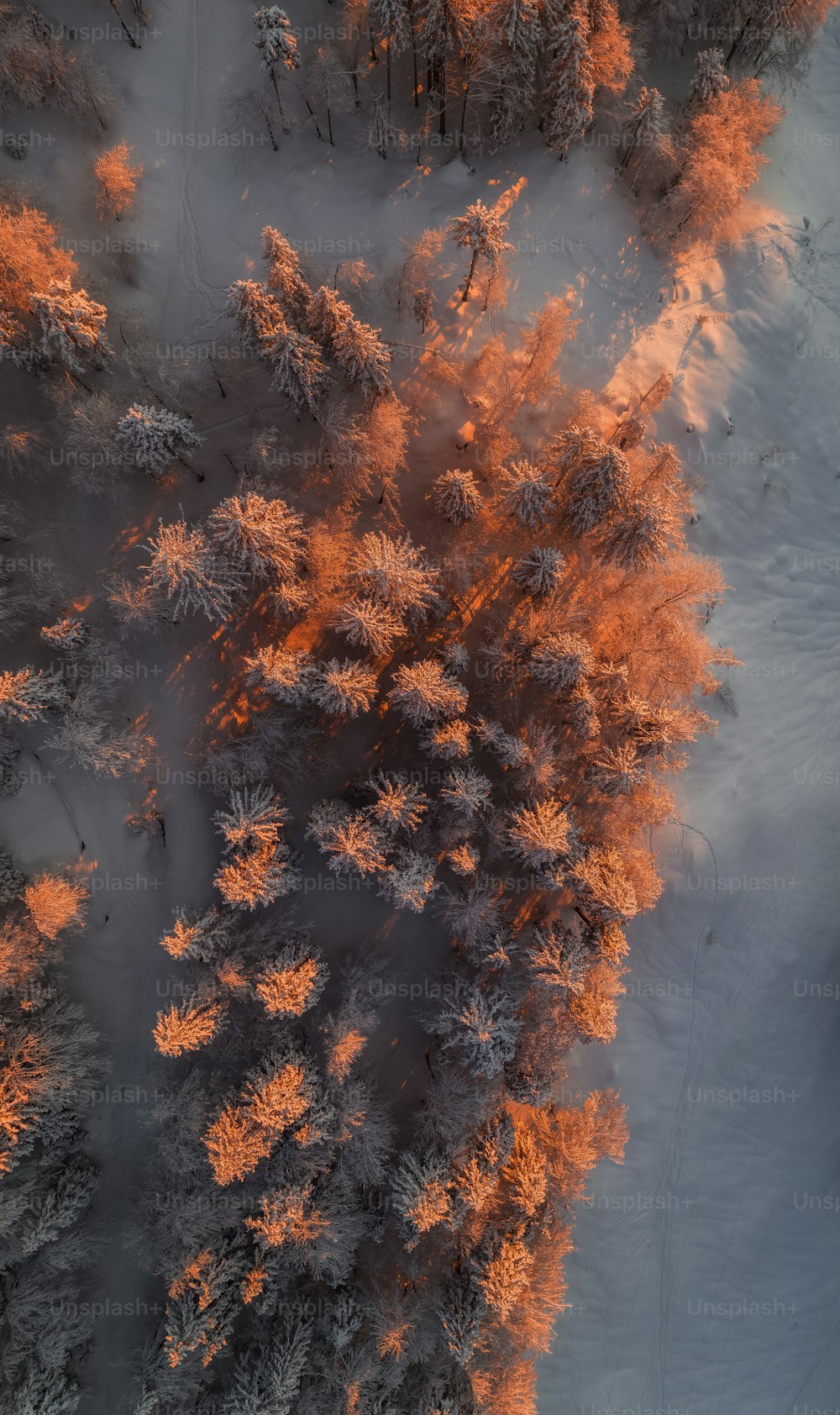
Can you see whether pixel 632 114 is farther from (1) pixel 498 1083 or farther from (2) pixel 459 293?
(1) pixel 498 1083

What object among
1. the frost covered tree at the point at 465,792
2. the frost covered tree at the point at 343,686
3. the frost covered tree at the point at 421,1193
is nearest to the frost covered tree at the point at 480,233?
the frost covered tree at the point at 343,686


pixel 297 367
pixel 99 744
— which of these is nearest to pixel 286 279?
pixel 297 367

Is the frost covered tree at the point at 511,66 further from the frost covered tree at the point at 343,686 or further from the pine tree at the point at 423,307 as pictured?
the frost covered tree at the point at 343,686

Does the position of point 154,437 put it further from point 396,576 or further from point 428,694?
point 428,694

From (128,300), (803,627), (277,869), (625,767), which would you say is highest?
(128,300)

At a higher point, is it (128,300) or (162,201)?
Result: (162,201)

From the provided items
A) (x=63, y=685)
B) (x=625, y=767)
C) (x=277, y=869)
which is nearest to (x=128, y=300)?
(x=63, y=685)

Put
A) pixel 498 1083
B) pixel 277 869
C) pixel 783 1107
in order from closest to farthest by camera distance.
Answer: pixel 277 869
pixel 498 1083
pixel 783 1107
